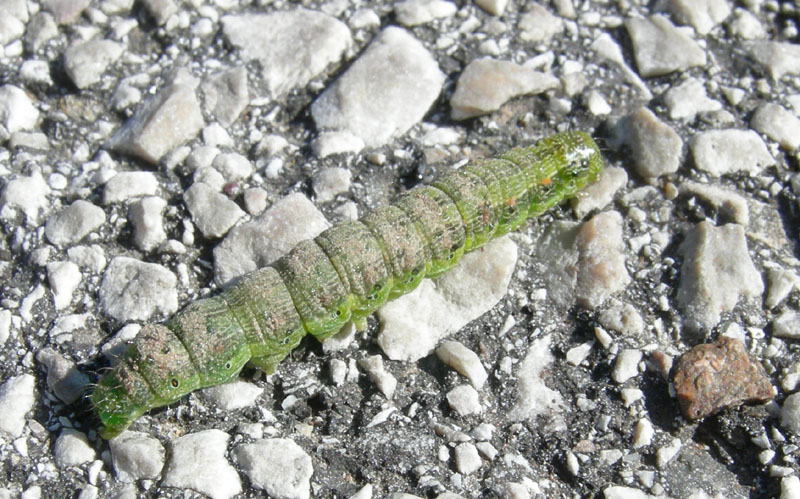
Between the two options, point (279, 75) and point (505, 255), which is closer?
point (505, 255)

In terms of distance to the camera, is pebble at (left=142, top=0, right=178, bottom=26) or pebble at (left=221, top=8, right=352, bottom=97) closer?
pebble at (left=221, top=8, right=352, bottom=97)

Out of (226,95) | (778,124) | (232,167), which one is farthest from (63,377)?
(778,124)

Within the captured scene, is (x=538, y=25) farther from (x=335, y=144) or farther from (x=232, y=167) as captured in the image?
(x=232, y=167)

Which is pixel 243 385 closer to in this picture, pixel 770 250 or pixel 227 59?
pixel 227 59

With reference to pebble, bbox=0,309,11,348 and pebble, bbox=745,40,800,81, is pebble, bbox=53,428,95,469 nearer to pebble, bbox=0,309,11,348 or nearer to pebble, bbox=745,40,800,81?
pebble, bbox=0,309,11,348

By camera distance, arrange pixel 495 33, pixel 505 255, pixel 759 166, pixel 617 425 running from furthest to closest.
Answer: pixel 495 33, pixel 759 166, pixel 505 255, pixel 617 425

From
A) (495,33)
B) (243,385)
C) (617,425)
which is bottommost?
(617,425)

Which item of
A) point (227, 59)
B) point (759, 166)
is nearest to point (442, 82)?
point (227, 59)

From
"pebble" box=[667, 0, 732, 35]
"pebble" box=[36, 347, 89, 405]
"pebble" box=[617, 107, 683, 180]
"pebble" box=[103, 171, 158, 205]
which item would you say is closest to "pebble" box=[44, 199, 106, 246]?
"pebble" box=[103, 171, 158, 205]
